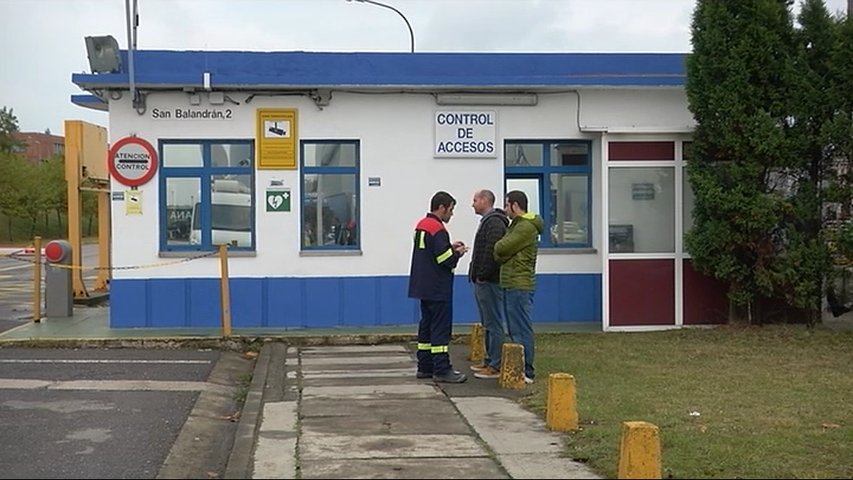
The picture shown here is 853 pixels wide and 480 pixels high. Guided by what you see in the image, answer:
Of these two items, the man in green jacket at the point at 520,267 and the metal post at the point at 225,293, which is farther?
the metal post at the point at 225,293

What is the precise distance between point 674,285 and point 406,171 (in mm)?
4132

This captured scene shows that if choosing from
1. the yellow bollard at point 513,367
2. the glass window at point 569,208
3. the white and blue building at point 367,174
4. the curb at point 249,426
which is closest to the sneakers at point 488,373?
the yellow bollard at point 513,367

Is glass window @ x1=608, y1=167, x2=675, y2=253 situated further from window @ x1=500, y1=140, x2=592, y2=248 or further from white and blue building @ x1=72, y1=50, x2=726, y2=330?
window @ x1=500, y1=140, x2=592, y2=248

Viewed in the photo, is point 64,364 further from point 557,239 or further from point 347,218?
point 557,239

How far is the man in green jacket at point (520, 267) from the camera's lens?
10430mm

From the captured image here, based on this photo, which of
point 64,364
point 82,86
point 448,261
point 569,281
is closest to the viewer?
point 448,261

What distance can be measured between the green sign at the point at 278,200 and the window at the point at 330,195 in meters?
0.24

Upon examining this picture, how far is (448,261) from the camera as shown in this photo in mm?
10648

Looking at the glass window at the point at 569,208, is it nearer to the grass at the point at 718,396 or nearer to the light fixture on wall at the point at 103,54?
the grass at the point at 718,396

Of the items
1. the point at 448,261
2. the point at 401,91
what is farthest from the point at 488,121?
the point at 448,261

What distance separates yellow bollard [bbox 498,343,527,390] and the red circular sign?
6.76 metres

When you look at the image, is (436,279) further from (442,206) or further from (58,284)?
(58,284)

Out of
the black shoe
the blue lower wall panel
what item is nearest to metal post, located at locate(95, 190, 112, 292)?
the blue lower wall panel

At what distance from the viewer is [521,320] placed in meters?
10.5
